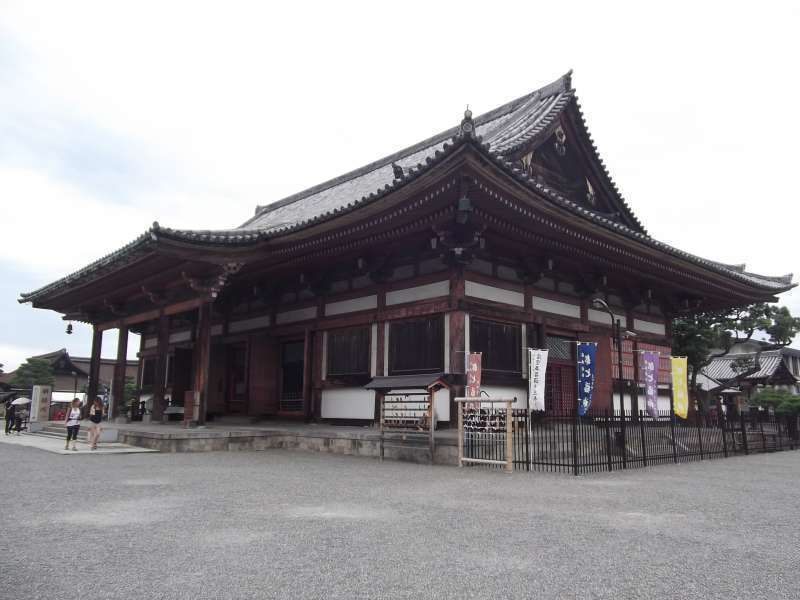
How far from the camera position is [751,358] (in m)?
32.0

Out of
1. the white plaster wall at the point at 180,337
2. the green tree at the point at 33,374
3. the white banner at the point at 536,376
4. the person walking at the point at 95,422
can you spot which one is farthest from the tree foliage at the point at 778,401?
the green tree at the point at 33,374

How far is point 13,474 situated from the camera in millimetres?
9367

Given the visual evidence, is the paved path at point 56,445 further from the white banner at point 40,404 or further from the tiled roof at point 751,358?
the tiled roof at point 751,358

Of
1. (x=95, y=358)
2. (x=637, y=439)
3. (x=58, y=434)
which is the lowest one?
(x=58, y=434)

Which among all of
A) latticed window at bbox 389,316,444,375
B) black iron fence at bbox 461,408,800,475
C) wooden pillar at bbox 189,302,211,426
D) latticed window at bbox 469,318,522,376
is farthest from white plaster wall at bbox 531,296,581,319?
wooden pillar at bbox 189,302,211,426

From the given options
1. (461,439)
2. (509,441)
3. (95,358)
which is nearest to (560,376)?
(461,439)

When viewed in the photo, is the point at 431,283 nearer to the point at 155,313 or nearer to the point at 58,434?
the point at 155,313

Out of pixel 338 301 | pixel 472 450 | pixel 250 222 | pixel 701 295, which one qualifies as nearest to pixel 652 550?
pixel 472 450

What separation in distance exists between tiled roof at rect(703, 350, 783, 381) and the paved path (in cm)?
2884

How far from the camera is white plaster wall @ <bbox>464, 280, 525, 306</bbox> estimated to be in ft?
43.4

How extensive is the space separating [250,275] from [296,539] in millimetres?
12639

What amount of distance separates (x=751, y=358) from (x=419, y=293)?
26.4m

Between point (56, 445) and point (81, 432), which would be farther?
point (81, 432)

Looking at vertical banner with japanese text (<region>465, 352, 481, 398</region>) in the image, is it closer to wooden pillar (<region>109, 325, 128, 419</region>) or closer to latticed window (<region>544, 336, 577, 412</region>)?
latticed window (<region>544, 336, 577, 412</region>)
